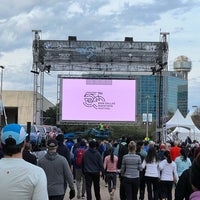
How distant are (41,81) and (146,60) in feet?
23.3

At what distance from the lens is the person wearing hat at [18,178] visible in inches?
133

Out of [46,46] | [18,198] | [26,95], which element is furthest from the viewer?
[26,95]

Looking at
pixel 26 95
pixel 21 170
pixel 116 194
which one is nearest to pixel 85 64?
pixel 116 194

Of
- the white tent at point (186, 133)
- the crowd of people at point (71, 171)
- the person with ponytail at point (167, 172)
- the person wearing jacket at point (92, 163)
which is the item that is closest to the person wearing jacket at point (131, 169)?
the crowd of people at point (71, 171)

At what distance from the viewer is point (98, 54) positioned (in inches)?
1181

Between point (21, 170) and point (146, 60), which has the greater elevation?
point (146, 60)

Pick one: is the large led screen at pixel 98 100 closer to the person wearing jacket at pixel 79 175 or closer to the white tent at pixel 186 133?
the white tent at pixel 186 133

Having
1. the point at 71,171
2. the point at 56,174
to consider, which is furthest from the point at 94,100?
the point at 56,174

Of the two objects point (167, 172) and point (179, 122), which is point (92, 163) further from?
point (179, 122)

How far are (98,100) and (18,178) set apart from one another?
28.5 meters

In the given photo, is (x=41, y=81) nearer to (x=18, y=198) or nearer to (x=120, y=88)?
(x=120, y=88)

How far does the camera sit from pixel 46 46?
1169 inches

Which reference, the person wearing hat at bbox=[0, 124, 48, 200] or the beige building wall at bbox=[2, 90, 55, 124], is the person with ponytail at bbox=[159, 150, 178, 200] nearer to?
the person wearing hat at bbox=[0, 124, 48, 200]

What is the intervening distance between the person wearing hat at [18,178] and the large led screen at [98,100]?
28.3 meters
